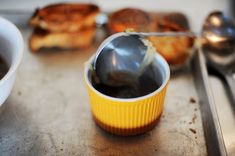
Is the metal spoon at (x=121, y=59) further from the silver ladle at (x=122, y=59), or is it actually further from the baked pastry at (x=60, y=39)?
the baked pastry at (x=60, y=39)

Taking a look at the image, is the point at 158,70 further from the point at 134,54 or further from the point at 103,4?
the point at 103,4

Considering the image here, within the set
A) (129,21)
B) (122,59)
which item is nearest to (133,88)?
(122,59)

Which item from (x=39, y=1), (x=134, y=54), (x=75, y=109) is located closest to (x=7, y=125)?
(x=75, y=109)

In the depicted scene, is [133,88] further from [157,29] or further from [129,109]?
[157,29]

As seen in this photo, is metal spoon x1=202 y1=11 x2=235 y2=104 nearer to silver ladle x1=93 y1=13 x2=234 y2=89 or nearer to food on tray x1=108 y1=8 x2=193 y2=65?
food on tray x1=108 y1=8 x2=193 y2=65

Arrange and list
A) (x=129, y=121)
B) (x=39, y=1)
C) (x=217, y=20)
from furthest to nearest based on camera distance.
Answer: (x=39, y=1) → (x=217, y=20) → (x=129, y=121)

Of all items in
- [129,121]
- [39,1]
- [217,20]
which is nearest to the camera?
[129,121]
